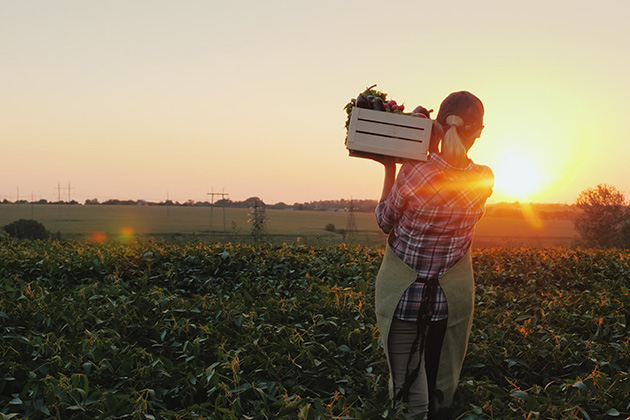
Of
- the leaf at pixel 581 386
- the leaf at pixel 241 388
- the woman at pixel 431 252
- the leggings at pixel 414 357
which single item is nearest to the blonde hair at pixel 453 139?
the woman at pixel 431 252

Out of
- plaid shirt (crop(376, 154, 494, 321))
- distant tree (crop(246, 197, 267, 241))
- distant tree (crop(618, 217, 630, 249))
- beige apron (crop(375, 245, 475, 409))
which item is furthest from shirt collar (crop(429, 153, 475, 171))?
distant tree (crop(618, 217, 630, 249))

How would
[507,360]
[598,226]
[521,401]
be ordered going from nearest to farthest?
[521,401] → [507,360] → [598,226]

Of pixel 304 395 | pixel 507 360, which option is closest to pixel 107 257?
pixel 304 395

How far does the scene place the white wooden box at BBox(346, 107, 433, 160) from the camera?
2.97 m

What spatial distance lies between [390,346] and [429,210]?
0.86 metres

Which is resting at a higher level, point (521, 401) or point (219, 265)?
point (219, 265)

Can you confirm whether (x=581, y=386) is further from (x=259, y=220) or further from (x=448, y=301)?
(x=259, y=220)

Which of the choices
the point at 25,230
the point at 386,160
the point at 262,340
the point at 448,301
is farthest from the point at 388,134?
the point at 25,230

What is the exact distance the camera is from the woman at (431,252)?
295cm

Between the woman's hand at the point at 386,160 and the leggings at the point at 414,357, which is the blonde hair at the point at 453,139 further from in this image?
the leggings at the point at 414,357

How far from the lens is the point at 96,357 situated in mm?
4137

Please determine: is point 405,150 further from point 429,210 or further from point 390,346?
point 390,346

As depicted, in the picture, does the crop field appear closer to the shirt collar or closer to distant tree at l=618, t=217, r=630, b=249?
the shirt collar

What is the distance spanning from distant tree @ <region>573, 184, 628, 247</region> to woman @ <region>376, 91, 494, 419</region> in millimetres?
39979
